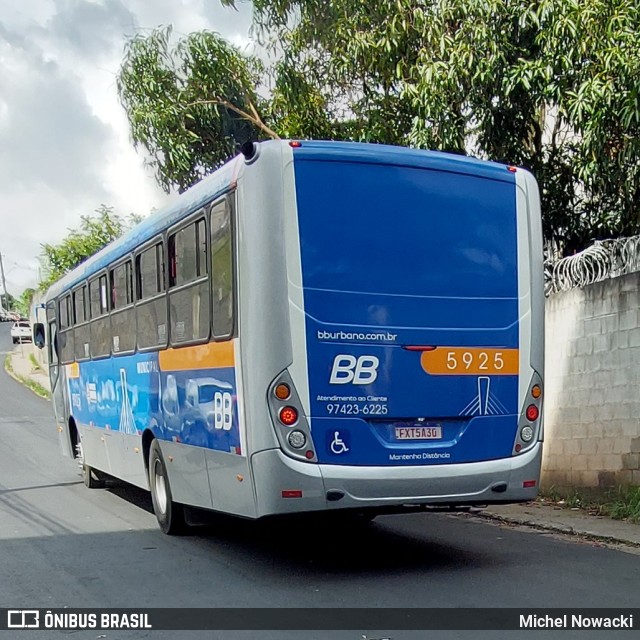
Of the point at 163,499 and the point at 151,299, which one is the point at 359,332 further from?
the point at 163,499

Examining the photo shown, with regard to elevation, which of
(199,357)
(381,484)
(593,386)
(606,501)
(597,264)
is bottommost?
(606,501)

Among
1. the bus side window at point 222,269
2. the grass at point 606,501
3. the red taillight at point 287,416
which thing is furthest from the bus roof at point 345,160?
the grass at point 606,501

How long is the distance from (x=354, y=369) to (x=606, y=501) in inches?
191

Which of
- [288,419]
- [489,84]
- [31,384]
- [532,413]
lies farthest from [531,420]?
[31,384]

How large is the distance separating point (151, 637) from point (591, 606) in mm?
2927

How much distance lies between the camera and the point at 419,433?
24.4 ft

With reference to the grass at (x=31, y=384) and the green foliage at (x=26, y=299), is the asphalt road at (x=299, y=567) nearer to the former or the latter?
the grass at (x=31, y=384)

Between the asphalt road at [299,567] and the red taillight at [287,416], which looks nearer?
the asphalt road at [299,567]

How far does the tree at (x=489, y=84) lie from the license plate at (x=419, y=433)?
532cm

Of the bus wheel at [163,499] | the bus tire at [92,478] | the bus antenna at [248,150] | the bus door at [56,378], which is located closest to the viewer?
the bus antenna at [248,150]

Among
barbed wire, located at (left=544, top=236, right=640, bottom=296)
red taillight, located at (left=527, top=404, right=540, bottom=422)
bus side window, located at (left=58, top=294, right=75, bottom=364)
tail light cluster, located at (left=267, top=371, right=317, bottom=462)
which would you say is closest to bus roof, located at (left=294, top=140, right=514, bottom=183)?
tail light cluster, located at (left=267, top=371, right=317, bottom=462)

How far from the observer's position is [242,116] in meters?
16.9

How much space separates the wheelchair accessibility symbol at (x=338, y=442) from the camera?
7168 millimetres

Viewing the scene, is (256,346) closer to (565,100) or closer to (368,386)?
(368,386)
